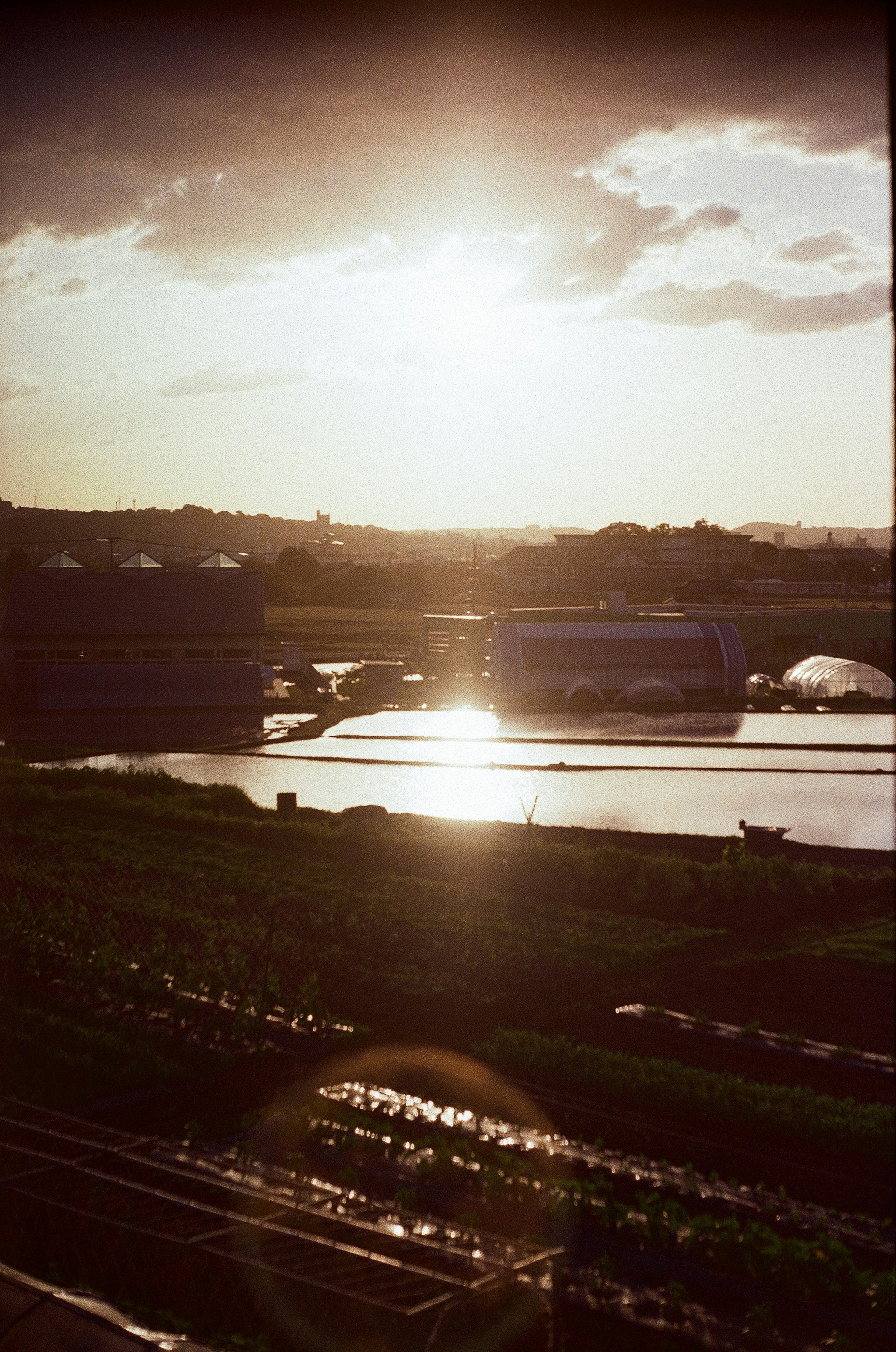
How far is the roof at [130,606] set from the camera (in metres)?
13.2

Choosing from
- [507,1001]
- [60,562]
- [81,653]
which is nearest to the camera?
[507,1001]

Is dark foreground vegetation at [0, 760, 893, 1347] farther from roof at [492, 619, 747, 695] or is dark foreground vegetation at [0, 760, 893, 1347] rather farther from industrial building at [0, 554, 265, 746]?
roof at [492, 619, 747, 695]

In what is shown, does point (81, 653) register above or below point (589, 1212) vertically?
above

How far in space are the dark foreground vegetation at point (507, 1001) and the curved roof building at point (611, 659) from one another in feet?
23.9

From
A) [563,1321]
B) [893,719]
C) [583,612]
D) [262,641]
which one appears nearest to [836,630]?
[583,612]

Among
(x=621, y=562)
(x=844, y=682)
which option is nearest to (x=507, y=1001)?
(x=844, y=682)

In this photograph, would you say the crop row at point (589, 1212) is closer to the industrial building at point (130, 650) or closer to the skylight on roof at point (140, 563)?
the industrial building at point (130, 650)

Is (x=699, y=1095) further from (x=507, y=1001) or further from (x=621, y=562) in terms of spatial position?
(x=621, y=562)

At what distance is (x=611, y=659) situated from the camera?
14.0 metres

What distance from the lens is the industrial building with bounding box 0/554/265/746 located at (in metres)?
12.7

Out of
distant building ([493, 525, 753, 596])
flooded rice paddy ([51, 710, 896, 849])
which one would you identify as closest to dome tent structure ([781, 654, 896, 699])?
flooded rice paddy ([51, 710, 896, 849])

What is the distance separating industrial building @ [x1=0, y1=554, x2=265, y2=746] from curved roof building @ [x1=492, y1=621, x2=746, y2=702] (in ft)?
10.3

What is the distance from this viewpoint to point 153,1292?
2473mm

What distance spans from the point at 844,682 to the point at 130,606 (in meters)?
8.72
